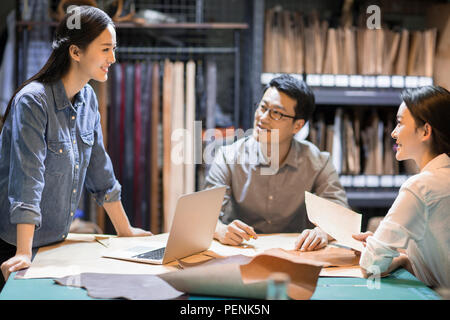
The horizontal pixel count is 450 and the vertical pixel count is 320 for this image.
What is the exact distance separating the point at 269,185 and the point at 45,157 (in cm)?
108

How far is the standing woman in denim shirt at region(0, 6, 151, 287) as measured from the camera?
61.7 inches

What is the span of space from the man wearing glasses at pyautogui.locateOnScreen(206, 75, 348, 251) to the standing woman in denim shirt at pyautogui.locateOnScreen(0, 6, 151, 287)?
2.45 feet

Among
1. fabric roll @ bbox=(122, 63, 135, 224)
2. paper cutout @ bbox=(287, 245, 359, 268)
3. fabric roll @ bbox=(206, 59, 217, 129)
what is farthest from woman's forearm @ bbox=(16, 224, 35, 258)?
fabric roll @ bbox=(206, 59, 217, 129)

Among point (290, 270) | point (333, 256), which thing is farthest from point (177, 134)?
point (290, 270)

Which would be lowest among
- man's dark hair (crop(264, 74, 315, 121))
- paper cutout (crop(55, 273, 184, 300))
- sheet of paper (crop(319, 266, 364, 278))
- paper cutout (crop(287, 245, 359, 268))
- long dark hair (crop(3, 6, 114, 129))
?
paper cutout (crop(287, 245, 359, 268))

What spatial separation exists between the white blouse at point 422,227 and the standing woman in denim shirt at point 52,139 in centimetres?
100

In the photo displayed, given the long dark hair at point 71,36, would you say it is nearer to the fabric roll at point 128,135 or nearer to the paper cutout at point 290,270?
the paper cutout at point 290,270

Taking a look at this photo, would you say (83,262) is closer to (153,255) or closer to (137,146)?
(153,255)

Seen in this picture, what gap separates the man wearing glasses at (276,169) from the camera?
92.8 inches

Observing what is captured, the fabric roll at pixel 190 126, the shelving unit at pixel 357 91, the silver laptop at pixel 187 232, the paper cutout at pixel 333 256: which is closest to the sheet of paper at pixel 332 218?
the paper cutout at pixel 333 256

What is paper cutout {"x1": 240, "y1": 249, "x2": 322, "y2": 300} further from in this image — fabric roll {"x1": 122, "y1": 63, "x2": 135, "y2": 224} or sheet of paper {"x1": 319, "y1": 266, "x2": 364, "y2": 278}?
fabric roll {"x1": 122, "y1": 63, "x2": 135, "y2": 224}
